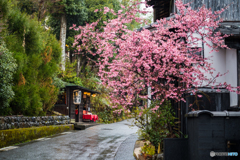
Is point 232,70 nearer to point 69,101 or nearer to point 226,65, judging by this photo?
point 226,65

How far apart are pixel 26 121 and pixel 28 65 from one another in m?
3.40

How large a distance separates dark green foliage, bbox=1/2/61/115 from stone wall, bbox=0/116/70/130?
1.78ft

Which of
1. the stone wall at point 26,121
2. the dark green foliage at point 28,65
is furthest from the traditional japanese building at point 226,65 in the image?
the stone wall at point 26,121

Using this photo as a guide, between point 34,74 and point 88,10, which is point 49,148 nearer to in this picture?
point 34,74

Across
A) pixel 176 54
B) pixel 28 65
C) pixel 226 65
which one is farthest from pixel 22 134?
pixel 226 65

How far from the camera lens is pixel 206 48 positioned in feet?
27.6

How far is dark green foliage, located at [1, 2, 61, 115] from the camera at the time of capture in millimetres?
12805

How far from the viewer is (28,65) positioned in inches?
580

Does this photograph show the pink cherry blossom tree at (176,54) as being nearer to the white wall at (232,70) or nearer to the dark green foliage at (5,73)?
the white wall at (232,70)

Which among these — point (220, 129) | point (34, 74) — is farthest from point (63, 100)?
point (220, 129)

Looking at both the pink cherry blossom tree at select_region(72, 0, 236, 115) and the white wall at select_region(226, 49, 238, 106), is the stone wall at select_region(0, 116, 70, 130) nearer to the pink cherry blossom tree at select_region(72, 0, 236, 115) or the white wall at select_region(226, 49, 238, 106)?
the pink cherry blossom tree at select_region(72, 0, 236, 115)

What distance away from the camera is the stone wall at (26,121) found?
11302 mm

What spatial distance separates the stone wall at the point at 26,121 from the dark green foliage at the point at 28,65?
543mm

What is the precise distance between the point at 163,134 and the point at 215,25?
12.9 feet
